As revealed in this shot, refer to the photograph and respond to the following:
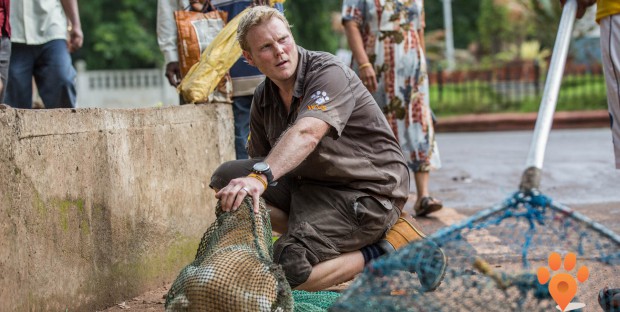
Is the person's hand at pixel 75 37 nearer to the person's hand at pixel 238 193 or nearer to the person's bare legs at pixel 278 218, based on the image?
the person's bare legs at pixel 278 218

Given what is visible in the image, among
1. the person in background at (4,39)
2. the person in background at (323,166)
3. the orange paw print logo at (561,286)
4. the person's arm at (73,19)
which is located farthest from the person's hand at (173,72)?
the orange paw print logo at (561,286)

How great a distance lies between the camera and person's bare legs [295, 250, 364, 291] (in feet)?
11.7

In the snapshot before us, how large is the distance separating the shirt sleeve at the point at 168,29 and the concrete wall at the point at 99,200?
558 millimetres

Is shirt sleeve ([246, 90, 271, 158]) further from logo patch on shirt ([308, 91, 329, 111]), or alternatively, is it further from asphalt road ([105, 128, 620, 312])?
asphalt road ([105, 128, 620, 312])

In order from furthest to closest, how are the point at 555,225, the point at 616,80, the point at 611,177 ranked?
1. the point at 611,177
2. the point at 616,80
3. the point at 555,225

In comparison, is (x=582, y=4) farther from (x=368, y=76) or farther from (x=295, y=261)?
(x=368, y=76)

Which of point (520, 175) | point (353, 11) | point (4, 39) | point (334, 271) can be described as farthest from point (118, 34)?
point (334, 271)

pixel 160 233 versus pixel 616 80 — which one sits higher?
pixel 616 80

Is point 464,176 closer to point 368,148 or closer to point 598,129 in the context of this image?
point 368,148

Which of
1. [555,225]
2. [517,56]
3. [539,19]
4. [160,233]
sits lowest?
[517,56]

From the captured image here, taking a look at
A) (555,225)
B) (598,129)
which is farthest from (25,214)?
(598,129)

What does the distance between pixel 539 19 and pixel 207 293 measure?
790 inches

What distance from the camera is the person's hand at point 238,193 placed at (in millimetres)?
3096

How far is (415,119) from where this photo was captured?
239 inches
